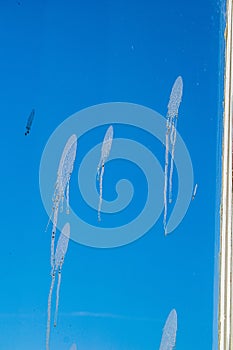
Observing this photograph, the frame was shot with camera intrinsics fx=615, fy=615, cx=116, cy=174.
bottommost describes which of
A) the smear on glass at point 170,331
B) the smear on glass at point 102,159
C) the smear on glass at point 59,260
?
the smear on glass at point 170,331

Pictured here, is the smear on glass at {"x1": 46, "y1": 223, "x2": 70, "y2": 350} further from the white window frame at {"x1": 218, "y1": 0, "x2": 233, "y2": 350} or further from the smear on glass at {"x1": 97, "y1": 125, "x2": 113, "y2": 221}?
the white window frame at {"x1": 218, "y1": 0, "x2": 233, "y2": 350}

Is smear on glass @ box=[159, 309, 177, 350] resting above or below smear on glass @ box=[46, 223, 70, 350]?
below

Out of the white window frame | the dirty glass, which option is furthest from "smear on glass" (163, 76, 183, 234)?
the white window frame

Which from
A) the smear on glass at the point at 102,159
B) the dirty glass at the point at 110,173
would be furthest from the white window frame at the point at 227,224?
the smear on glass at the point at 102,159

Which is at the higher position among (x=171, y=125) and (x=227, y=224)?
(x=171, y=125)

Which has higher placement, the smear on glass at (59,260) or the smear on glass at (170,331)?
the smear on glass at (59,260)

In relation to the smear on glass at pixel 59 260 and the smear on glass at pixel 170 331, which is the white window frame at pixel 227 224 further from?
the smear on glass at pixel 59 260

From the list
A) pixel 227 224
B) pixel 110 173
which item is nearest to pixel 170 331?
pixel 227 224

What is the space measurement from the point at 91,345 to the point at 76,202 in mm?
311

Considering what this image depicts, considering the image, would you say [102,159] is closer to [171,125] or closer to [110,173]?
[110,173]

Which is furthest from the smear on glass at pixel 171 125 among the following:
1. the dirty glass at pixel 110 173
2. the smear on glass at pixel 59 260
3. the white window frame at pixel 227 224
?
the smear on glass at pixel 59 260

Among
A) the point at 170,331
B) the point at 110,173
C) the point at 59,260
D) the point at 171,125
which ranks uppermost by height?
the point at 171,125

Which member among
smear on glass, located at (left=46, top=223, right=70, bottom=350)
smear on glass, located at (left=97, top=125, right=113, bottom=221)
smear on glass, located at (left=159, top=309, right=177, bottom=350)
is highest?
smear on glass, located at (left=97, top=125, right=113, bottom=221)

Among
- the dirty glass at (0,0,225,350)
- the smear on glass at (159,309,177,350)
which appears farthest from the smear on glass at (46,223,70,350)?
the smear on glass at (159,309,177,350)
